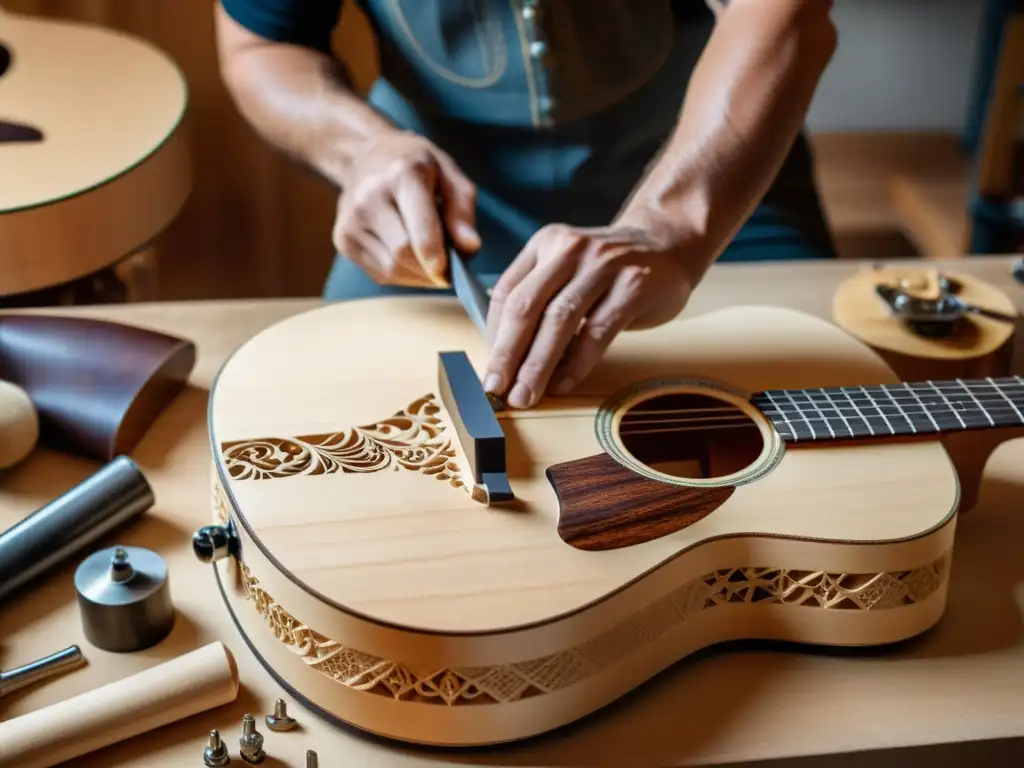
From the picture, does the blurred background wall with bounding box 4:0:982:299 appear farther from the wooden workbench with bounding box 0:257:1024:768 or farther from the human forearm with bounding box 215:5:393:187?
the wooden workbench with bounding box 0:257:1024:768

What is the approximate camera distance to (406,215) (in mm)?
955

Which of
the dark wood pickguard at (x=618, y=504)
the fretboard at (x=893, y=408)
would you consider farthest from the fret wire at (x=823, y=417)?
the dark wood pickguard at (x=618, y=504)

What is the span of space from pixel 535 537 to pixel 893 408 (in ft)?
1.04

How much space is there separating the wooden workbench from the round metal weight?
0.04ft

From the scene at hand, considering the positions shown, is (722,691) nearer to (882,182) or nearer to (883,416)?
(883,416)

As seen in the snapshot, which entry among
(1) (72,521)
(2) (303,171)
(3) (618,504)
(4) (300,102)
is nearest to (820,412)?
(3) (618,504)

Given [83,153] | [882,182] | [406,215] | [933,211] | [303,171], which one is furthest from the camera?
[882,182]

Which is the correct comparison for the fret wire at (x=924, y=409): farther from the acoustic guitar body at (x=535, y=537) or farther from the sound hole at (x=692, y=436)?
the sound hole at (x=692, y=436)

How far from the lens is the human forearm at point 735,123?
3.12 feet

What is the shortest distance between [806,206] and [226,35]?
2.33 feet

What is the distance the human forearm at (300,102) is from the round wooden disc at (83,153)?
3.0 inches

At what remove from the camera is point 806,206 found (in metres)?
1.27

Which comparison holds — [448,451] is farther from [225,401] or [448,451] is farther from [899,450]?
[899,450]

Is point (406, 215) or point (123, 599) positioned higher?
point (406, 215)
